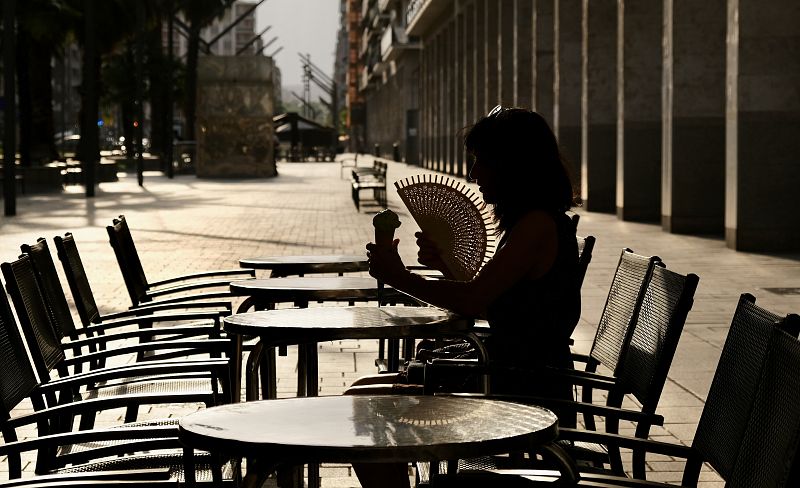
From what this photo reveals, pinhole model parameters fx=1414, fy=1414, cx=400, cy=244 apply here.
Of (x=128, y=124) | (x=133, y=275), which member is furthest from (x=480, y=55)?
(x=133, y=275)

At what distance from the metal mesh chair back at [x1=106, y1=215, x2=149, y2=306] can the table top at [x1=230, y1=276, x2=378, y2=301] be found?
113cm

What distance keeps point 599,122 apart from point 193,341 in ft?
74.6

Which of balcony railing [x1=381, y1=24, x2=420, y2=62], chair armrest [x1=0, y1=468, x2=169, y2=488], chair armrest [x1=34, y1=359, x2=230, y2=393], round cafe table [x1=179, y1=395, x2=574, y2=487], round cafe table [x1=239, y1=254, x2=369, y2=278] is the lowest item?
chair armrest [x1=0, y1=468, x2=169, y2=488]

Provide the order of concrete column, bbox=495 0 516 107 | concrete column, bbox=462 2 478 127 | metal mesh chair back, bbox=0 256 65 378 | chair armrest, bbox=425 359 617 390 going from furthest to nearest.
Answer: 1. concrete column, bbox=462 2 478 127
2. concrete column, bbox=495 0 516 107
3. metal mesh chair back, bbox=0 256 65 378
4. chair armrest, bbox=425 359 617 390

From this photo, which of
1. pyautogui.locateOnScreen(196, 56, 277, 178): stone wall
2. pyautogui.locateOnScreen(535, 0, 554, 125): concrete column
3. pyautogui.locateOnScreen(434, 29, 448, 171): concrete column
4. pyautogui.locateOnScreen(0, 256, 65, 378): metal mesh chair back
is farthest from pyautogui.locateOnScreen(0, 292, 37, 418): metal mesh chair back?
pyautogui.locateOnScreen(434, 29, 448, 171): concrete column

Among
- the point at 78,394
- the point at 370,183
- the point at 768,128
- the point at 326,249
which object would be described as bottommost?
the point at 326,249

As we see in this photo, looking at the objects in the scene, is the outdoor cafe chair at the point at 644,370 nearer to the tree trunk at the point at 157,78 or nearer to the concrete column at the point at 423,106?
the concrete column at the point at 423,106

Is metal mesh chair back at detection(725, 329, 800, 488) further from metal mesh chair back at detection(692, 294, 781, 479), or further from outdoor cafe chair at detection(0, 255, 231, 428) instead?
outdoor cafe chair at detection(0, 255, 231, 428)

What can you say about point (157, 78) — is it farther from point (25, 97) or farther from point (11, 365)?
point (11, 365)

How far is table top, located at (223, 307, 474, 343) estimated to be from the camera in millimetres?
4613

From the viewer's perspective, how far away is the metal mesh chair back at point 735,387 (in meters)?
3.41

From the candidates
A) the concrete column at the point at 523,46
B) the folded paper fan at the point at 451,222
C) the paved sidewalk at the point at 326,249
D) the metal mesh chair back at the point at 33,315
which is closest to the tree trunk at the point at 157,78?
the concrete column at the point at 523,46

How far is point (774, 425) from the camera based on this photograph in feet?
10.0

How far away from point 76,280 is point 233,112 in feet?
149
